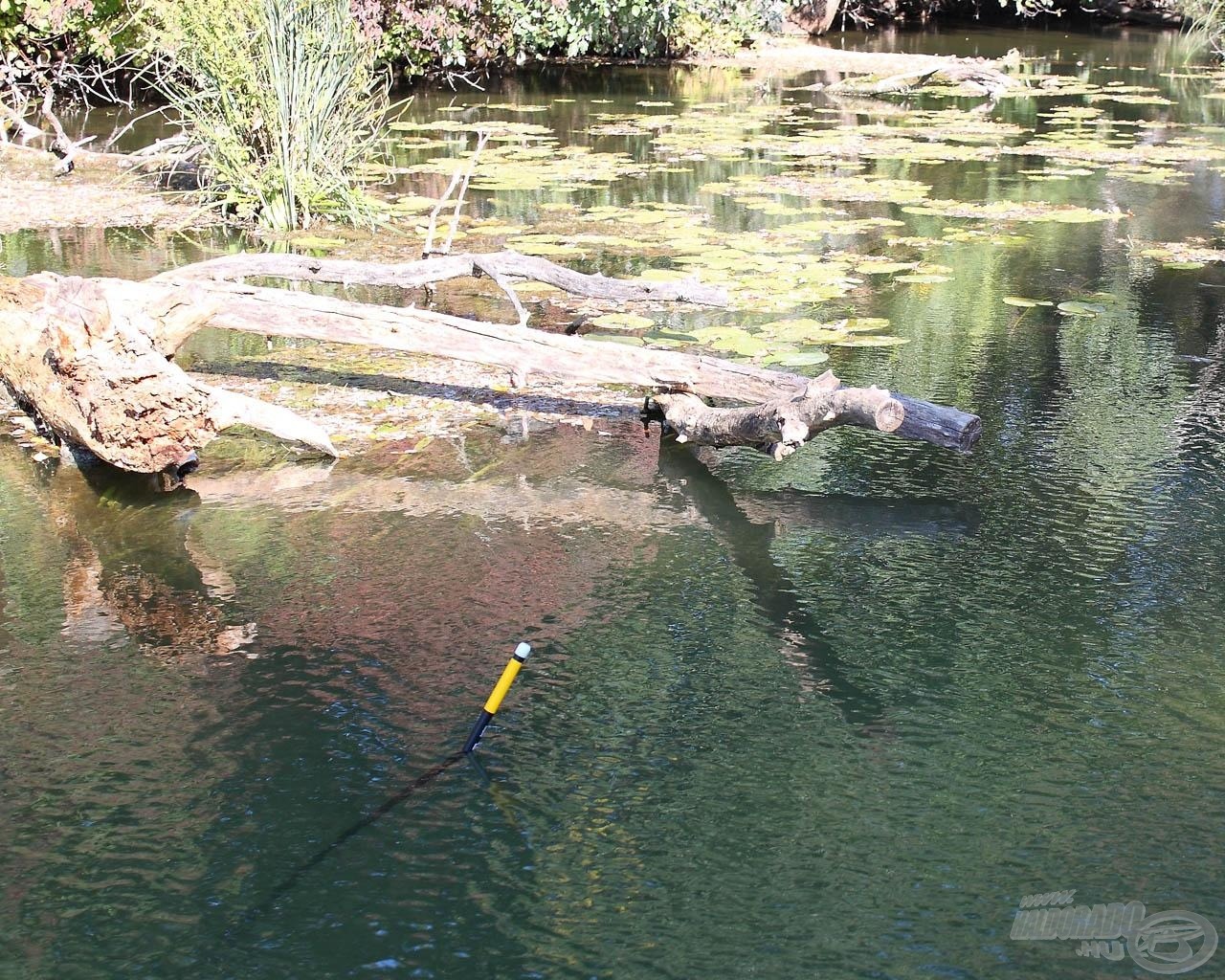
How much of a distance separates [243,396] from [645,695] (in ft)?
6.61

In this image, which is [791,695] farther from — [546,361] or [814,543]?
Result: [546,361]

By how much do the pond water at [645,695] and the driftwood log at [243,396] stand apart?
190 mm

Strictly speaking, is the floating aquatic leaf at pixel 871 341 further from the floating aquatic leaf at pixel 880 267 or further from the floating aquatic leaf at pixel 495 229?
the floating aquatic leaf at pixel 495 229

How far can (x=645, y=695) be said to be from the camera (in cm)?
326

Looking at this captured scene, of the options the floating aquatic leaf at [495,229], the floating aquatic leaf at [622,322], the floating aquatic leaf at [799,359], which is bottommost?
the floating aquatic leaf at [799,359]

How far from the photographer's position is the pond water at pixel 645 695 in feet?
8.31

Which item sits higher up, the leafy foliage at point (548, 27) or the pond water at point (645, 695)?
the leafy foliage at point (548, 27)

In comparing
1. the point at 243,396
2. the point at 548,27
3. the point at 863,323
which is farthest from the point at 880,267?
the point at 548,27

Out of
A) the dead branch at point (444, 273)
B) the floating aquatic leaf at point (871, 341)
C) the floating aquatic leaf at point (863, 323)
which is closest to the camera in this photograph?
the dead branch at point (444, 273)

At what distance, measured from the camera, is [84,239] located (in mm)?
7746

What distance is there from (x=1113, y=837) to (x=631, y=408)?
281 centimetres

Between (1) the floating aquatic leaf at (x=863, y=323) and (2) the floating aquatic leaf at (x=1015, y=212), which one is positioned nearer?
(1) the floating aquatic leaf at (x=863, y=323)

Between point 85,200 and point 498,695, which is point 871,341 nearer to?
point 498,695

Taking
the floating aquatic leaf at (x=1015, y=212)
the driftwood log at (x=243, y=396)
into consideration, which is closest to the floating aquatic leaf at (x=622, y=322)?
the driftwood log at (x=243, y=396)
